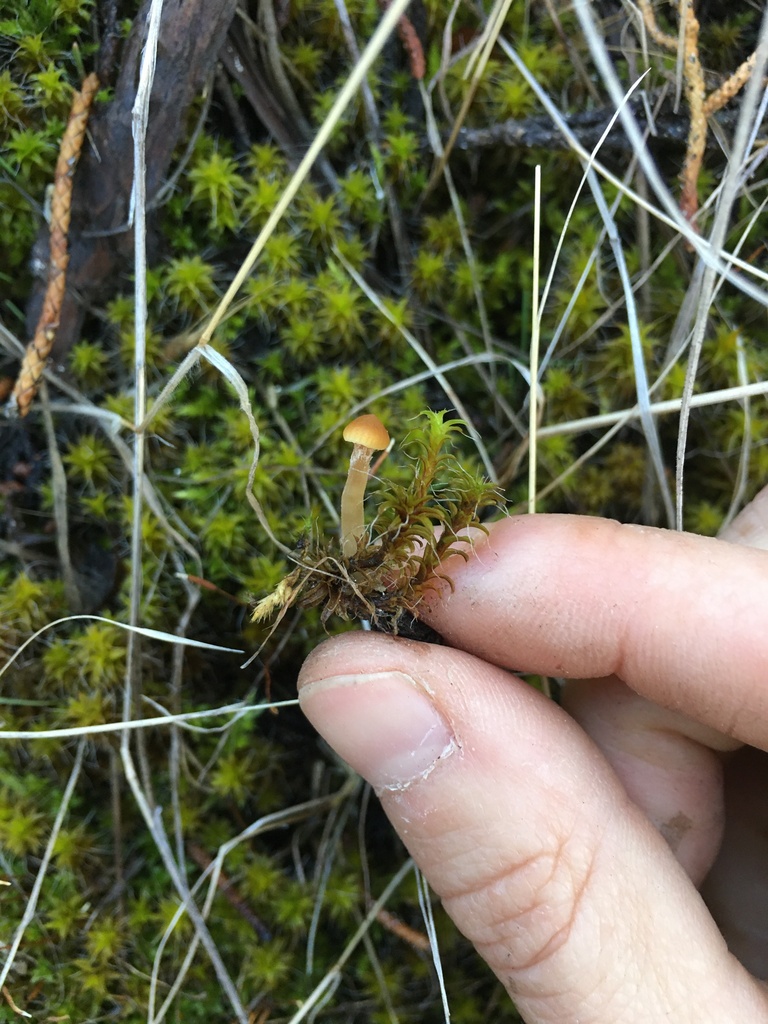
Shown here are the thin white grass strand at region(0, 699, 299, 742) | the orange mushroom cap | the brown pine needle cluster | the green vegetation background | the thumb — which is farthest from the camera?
the green vegetation background

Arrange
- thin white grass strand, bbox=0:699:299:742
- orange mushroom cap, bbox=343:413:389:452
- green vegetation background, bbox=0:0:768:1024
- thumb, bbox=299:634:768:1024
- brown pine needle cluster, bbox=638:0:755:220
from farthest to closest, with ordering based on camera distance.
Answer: green vegetation background, bbox=0:0:768:1024, brown pine needle cluster, bbox=638:0:755:220, thin white grass strand, bbox=0:699:299:742, thumb, bbox=299:634:768:1024, orange mushroom cap, bbox=343:413:389:452

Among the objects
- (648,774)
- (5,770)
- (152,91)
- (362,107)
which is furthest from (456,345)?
(5,770)

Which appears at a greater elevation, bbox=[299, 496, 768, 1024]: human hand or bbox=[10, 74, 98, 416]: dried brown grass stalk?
bbox=[10, 74, 98, 416]: dried brown grass stalk

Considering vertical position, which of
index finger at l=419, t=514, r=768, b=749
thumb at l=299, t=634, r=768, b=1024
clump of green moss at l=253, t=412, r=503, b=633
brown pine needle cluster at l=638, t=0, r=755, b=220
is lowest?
thumb at l=299, t=634, r=768, b=1024

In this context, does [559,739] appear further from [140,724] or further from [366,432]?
[140,724]

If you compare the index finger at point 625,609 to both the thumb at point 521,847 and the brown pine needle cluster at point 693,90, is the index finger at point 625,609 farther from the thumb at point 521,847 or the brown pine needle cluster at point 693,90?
the brown pine needle cluster at point 693,90

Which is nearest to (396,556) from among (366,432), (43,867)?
(366,432)

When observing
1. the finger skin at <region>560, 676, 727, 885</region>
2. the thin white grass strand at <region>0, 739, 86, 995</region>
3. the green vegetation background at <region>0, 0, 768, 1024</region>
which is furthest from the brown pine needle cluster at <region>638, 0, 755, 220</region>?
the thin white grass strand at <region>0, 739, 86, 995</region>

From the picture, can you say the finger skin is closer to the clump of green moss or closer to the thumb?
the thumb

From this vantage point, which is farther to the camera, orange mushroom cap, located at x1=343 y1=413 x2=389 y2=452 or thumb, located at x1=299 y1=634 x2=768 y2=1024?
thumb, located at x1=299 y1=634 x2=768 y2=1024
